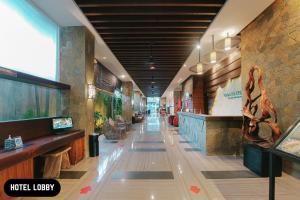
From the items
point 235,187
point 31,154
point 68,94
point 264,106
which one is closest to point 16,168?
point 31,154

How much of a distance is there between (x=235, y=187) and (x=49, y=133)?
160 inches

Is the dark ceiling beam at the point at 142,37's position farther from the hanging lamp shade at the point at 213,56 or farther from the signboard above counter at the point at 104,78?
the signboard above counter at the point at 104,78

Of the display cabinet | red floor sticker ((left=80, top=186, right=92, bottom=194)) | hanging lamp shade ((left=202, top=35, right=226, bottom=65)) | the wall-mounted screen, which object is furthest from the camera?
hanging lamp shade ((left=202, top=35, right=226, bottom=65))

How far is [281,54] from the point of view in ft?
15.3

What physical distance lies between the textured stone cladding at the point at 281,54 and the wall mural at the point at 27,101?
17.0 feet

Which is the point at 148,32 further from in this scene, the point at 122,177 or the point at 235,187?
the point at 235,187

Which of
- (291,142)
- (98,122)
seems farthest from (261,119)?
(98,122)

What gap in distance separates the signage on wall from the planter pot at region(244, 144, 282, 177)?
11.0 feet

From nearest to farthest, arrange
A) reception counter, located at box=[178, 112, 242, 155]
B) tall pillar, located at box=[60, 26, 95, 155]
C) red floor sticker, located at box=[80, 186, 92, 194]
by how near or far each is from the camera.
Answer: red floor sticker, located at box=[80, 186, 92, 194]
tall pillar, located at box=[60, 26, 95, 155]
reception counter, located at box=[178, 112, 242, 155]

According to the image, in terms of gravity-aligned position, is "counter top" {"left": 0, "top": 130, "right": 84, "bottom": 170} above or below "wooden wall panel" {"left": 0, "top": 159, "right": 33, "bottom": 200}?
above

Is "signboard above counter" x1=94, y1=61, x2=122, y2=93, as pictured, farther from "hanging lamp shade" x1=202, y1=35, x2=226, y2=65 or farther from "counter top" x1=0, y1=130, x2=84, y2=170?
"counter top" x1=0, y1=130, x2=84, y2=170

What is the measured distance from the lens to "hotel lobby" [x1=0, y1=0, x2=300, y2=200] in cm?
355

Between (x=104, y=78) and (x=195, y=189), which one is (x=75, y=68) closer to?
(x=195, y=189)

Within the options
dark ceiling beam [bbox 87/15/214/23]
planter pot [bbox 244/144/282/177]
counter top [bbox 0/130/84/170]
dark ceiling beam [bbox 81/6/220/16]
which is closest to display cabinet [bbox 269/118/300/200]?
planter pot [bbox 244/144/282/177]
